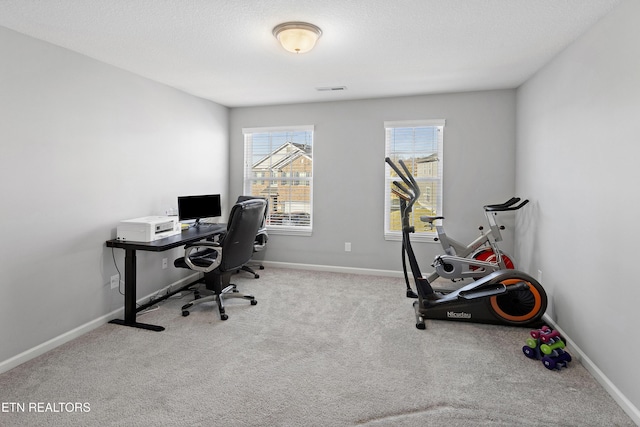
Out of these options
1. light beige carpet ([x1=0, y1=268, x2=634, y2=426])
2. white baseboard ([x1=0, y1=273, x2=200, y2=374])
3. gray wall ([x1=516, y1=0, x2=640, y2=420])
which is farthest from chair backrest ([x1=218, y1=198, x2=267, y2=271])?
gray wall ([x1=516, y1=0, x2=640, y2=420])

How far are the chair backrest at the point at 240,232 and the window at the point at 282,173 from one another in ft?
5.18

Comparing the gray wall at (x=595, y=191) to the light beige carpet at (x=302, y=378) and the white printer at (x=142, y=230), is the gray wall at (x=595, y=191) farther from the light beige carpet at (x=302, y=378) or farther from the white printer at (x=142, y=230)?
the white printer at (x=142, y=230)

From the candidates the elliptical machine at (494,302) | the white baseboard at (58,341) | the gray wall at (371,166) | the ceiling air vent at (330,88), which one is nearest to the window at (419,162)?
the gray wall at (371,166)

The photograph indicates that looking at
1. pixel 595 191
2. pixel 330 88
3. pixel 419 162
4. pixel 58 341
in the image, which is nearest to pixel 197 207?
pixel 58 341

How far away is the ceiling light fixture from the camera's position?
2404 mm

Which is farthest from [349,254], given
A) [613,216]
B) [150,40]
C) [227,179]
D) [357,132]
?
[150,40]

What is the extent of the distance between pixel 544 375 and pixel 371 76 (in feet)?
10.0

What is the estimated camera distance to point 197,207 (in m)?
4.16

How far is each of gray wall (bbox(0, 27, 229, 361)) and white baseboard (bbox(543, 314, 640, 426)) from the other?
3.98 metres

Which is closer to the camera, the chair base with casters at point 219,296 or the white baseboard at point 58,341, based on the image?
the white baseboard at point 58,341

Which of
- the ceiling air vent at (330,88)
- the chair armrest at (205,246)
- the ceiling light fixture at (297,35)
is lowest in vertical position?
the chair armrest at (205,246)

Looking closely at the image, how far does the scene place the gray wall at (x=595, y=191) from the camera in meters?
1.97

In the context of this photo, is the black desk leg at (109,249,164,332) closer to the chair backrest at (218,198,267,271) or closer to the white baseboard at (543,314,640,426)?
the chair backrest at (218,198,267,271)

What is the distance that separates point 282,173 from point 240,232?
79.8 inches
